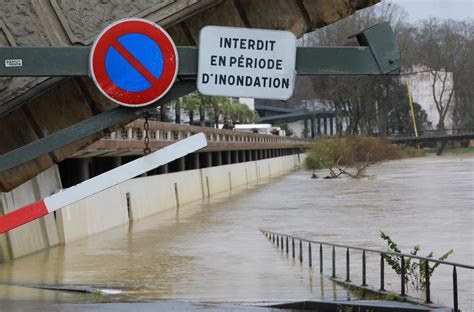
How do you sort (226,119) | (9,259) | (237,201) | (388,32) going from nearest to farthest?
(388,32)
(9,259)
(237,201)
(226,119)

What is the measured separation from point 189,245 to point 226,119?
99673mm

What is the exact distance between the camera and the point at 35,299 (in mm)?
13555

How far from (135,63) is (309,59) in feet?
Answer: 3.30

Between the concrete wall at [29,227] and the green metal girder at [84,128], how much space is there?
14.3 metres

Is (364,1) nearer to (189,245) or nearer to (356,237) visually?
(189,245)

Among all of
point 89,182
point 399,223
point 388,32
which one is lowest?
point 399,223

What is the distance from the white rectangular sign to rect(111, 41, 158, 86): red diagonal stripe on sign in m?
0.26

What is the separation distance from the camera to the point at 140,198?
1553 inches

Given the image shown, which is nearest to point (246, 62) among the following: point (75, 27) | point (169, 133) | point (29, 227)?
point (75, 27)

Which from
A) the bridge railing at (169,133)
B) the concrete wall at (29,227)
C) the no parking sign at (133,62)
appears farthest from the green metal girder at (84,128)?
the bridge railing at (169,133)

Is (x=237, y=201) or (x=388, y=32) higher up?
(x=388, y=32)

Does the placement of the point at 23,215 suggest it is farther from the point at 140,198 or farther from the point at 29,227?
the point at 140,198

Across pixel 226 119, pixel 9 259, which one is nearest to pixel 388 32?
pixel 9 259

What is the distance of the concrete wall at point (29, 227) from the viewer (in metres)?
22.0
